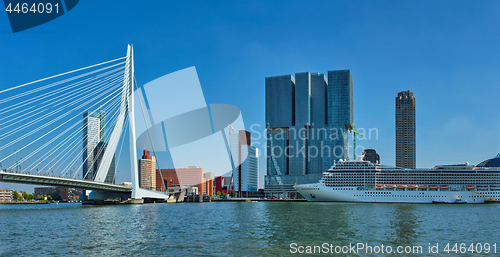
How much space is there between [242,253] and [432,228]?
535 inches

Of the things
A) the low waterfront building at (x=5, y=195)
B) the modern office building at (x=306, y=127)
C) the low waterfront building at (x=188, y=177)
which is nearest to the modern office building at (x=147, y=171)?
the low waterfront building at (x=188, y=177)

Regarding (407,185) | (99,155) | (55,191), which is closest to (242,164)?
(99,155)

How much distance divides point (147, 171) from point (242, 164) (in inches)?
1938

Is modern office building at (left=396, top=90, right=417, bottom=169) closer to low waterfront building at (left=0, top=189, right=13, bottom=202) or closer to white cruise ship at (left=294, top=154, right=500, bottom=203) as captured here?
white cruise ship at (left=294, top=154, right=500, bottom=203)

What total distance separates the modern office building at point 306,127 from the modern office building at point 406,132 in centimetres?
4939

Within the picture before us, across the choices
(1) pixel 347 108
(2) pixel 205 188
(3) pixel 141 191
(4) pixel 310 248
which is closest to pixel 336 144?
(1) pixel 347 108

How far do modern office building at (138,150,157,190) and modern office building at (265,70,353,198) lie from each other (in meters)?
60.7

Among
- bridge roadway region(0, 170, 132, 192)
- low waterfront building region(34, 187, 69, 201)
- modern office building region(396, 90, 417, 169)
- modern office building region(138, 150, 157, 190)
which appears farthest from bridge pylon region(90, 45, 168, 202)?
A: modern office building region(396, 90, 417, 169)

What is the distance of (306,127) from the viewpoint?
386 ft

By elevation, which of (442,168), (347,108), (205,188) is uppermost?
(347,108)

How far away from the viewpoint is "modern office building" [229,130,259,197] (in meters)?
129

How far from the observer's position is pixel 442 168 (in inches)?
2776

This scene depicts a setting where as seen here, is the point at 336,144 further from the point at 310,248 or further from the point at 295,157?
the point at 310,248

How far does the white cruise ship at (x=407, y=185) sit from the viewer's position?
6656 centimetres
